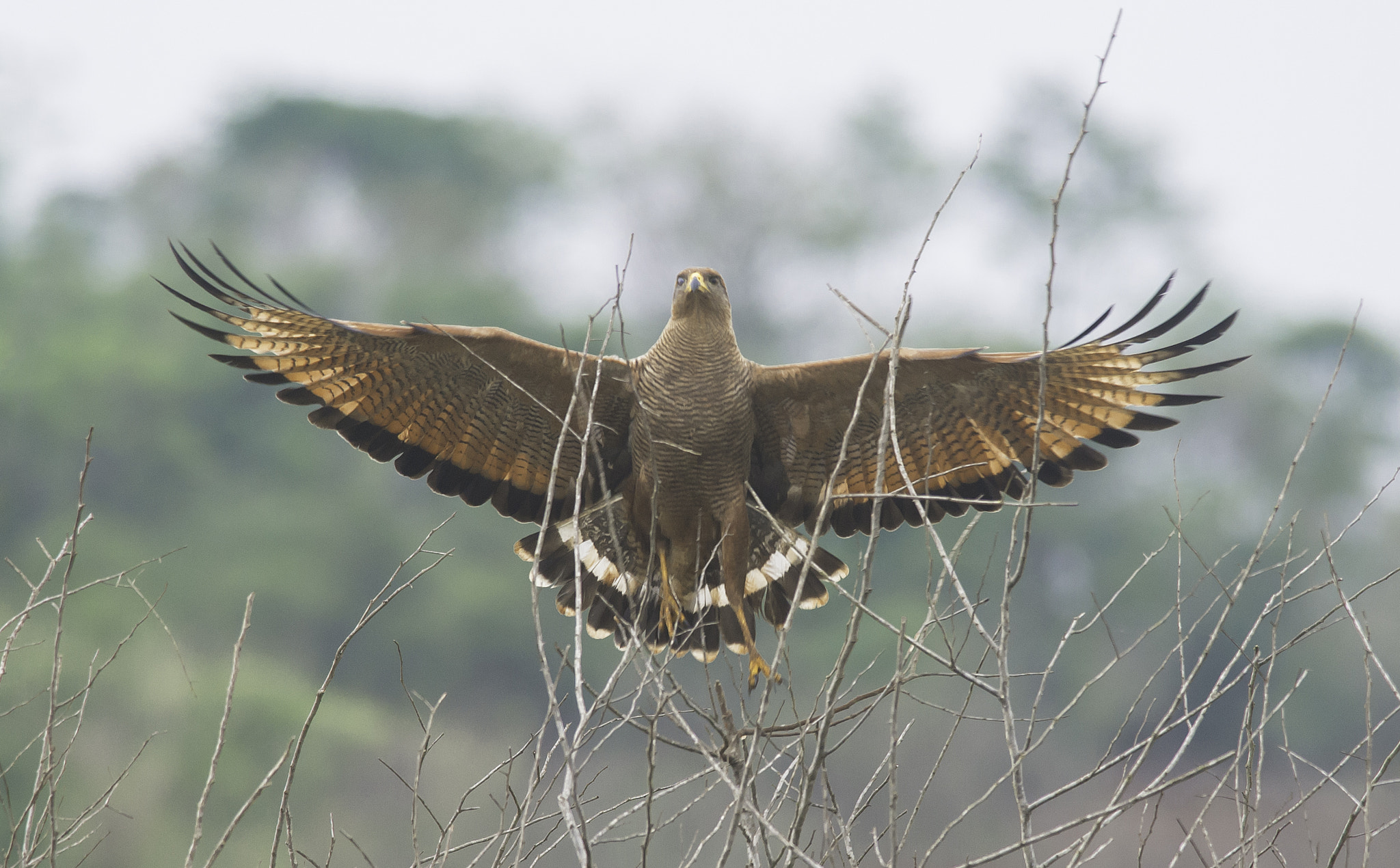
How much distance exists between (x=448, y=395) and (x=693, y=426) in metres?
1.09

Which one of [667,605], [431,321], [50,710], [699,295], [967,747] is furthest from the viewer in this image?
[967,747]

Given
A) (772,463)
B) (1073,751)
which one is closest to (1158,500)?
(1073,751)

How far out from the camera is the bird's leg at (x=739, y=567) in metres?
5.59

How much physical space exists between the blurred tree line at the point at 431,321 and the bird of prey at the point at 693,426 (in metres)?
12.1

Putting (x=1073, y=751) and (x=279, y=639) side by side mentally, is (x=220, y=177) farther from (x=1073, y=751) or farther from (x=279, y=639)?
(x=1073, y=751)

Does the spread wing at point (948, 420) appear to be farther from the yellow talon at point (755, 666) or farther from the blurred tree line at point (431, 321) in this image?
the blurred tree line at point (431, 321)

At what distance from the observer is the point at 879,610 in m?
30.1

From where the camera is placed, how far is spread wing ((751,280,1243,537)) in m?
5.28

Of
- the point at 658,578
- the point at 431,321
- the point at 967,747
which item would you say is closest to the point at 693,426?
the point at 658,578

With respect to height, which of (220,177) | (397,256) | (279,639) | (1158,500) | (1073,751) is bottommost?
(1073,751)

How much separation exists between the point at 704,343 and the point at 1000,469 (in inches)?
55.6

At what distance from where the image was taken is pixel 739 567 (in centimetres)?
569

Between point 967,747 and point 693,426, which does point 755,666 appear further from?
point 967,747

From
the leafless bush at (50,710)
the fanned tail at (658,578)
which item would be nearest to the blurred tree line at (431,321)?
the leafless bush at (50,710)
